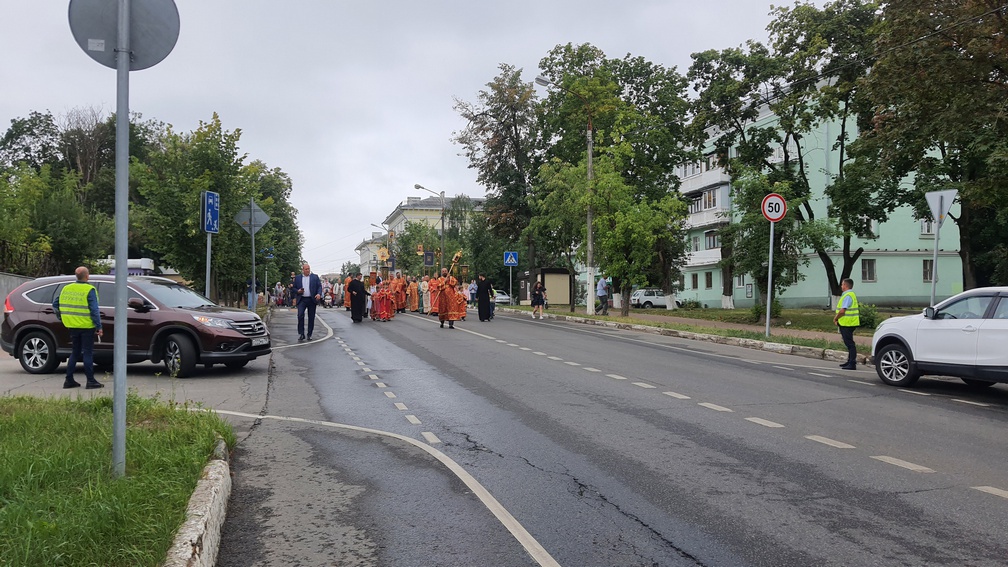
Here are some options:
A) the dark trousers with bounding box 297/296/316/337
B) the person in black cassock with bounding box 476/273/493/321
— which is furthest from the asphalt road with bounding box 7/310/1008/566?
the person in black cassock with bounding box 476/273/493/321

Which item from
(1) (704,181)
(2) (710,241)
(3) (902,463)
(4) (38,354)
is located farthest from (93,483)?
(2) (710,241)

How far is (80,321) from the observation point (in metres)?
10.8

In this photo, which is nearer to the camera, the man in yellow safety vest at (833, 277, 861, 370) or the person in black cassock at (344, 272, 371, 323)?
the man in yellow safety vest at (833, 277, 861, 370)

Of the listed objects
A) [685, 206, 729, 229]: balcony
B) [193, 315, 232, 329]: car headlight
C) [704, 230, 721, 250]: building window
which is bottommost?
[193, 315, 232, 329]: car headlight

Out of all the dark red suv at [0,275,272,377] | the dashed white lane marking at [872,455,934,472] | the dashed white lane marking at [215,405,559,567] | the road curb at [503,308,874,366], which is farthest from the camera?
the road curb at [503,308,874,366]

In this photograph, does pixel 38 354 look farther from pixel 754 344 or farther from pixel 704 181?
pixel 704 181

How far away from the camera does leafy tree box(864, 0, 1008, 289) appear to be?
52.6 ft

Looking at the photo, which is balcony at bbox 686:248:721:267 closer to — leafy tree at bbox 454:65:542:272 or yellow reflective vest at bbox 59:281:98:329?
leafy tree at bbox 454:65:542:272

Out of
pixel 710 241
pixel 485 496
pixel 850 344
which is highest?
pixel 710 241

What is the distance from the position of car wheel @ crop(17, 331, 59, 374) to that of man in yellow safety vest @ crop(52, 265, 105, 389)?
79.5 inches

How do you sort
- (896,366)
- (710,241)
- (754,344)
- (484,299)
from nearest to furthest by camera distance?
(896,366) → (754,344) → (484,299) → (710,241)

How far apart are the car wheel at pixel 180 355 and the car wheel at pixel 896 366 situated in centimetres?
1114

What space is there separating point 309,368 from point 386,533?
957 cm

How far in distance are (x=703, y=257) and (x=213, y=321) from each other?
161 ft
